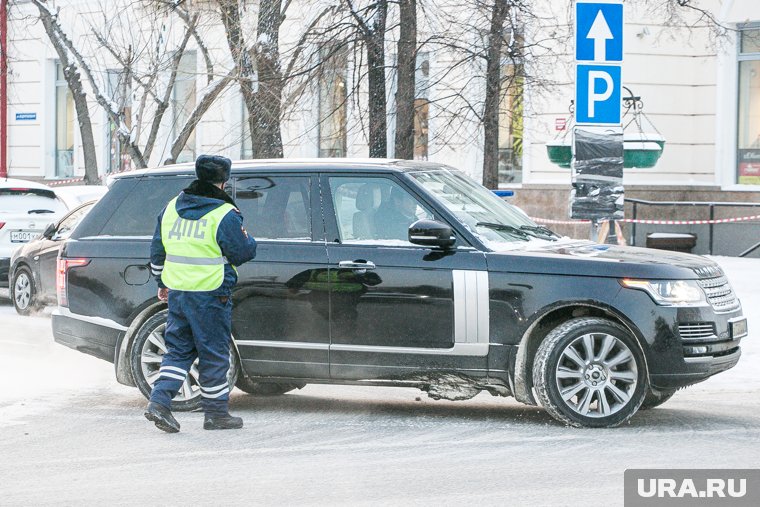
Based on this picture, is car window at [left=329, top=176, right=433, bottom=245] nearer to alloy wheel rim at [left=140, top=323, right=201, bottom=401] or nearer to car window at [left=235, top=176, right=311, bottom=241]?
car window at [left=235, top=176, right=311, bottom=241]

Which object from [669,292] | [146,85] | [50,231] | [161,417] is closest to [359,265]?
[161,417]

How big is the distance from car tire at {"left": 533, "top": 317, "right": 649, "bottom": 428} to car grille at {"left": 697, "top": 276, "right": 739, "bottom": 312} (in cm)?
54


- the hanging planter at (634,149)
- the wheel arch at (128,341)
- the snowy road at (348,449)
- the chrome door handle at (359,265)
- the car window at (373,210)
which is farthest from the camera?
the hanging planter at (634,149)

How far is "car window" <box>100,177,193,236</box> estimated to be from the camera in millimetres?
9609

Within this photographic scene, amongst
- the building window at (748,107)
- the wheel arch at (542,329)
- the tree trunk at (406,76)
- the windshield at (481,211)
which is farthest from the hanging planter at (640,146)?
the wheel arch at (542,329)

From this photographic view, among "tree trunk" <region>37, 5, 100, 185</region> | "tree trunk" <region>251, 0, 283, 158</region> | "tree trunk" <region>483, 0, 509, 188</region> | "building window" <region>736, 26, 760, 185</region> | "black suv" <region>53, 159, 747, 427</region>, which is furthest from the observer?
"tree trunk" <region>37, 5, 100, 185</region>

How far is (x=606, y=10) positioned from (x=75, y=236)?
457cm

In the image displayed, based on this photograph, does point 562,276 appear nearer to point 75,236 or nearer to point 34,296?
point 75,236

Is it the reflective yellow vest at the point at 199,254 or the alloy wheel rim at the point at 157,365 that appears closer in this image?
the reflective yellow vest at the point at 199,254

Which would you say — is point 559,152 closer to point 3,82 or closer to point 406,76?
point 406,76

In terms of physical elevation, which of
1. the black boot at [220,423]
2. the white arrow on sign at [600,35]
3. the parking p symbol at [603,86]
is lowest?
the black boot at [220,423]

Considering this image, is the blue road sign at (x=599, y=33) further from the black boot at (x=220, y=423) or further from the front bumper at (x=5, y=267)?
the front bumper at (x=5, y=267)

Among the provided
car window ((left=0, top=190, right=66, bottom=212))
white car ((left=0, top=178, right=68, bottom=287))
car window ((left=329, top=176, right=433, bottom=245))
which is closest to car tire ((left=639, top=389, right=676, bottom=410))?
car window ((left=329, top=176, right=433, bottom=245))

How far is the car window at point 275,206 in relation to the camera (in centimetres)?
920
